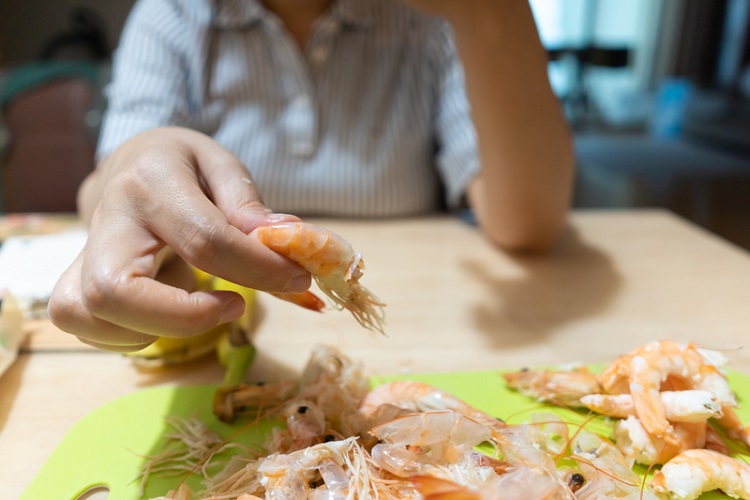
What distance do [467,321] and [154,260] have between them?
19.3 inches

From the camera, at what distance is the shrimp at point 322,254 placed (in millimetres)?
499

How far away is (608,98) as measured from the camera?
2.66 m

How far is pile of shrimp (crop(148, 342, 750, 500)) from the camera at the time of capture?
482 millimetres

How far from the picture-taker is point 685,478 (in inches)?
19.3

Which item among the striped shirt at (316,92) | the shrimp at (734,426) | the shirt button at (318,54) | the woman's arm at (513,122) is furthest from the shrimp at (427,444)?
the shirt button at (318,54)

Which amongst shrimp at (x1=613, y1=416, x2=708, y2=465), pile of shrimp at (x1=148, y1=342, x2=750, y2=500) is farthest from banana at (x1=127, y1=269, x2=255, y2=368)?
shrimp at (x1=613, y1=416, x2=708, y2=465)

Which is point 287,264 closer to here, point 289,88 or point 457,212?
point 289,88

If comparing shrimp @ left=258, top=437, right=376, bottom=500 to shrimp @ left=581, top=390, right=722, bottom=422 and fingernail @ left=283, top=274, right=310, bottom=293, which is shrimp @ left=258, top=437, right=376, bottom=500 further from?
shrimp @ left=581, top=390, right=722, bottom=422

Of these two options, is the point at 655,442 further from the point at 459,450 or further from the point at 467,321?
the point at 467,321

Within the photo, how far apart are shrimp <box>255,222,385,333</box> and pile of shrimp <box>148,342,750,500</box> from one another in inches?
4.8

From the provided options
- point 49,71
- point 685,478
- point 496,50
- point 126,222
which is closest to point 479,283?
point 496,50

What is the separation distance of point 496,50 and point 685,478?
26.7 inches

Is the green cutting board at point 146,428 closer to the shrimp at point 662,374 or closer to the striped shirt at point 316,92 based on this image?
Answer: the shrimp at point 662,374

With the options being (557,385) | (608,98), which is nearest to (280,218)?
(557,385)
